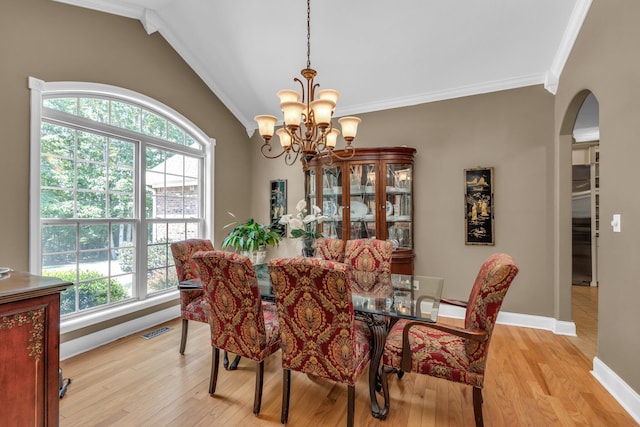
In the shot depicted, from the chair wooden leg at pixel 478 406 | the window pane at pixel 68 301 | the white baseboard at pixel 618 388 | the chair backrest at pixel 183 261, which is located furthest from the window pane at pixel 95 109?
the white baseboard at pixel 618 388

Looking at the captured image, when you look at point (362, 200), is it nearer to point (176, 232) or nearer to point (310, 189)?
point (310, 189)

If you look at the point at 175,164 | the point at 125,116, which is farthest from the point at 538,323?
the point at 125,116

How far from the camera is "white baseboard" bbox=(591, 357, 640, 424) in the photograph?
1.86m

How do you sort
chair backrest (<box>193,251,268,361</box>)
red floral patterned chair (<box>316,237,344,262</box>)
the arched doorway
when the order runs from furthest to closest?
the arched doorway → red floral patterned chair (<box>316,237,344,262</box>) → chair backrest (<box>193,251,268,361</box>)

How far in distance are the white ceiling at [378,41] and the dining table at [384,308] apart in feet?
8.14

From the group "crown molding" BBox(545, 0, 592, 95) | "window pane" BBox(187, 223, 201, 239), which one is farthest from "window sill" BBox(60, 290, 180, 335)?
"crown molding" BBox(545, 0, 592, 95)

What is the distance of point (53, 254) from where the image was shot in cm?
267

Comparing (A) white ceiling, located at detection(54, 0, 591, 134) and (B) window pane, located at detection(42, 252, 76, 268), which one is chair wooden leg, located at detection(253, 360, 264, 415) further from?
(A) white ceiling, located at detection(54, 0, 591, 134)

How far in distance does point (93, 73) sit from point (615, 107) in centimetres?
431

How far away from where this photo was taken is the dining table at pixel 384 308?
71.7 inches

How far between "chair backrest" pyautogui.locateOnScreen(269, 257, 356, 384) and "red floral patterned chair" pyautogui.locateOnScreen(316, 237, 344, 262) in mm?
1483

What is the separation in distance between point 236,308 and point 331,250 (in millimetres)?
1513

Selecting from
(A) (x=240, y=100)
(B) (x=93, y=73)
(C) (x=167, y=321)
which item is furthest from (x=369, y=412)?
(A) (x=240, y=100)

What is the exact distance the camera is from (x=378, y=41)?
3.20 m
